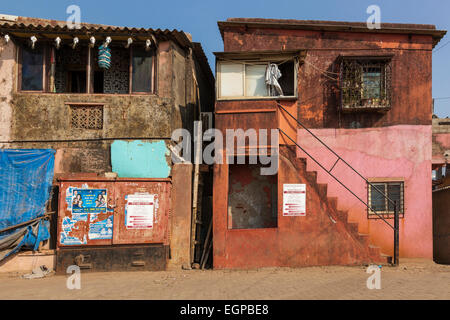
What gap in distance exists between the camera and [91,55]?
11539mm

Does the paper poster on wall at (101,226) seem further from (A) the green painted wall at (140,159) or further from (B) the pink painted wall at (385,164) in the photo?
(B) the pink painted wall at (385,164)

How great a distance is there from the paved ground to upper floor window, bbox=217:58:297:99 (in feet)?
16.6

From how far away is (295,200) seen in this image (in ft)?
35.0

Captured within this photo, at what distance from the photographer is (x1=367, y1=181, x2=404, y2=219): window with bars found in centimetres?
1222

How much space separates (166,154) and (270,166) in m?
3.03

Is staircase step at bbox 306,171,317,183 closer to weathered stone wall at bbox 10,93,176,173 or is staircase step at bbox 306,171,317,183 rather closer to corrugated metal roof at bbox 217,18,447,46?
weathered stone wall at bbox 10,93,176,173

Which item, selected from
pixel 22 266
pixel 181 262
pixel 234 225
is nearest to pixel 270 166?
pixel 234 225

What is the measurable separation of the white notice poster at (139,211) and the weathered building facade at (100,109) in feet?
2.00

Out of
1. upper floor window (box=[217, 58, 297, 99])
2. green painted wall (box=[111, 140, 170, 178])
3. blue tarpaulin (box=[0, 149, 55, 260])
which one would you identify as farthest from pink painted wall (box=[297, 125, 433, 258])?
blue tarpaulin (box=[0, 149, 55, 260])

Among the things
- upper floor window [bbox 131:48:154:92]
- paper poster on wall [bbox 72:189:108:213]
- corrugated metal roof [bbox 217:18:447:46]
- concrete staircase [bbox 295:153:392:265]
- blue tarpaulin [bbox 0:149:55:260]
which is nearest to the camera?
concrete staircase [bbox 295:153:392:265]

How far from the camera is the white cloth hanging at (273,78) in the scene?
1136 cm

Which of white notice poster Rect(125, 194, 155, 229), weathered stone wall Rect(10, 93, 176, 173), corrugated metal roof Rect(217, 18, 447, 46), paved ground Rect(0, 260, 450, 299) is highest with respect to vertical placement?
corrugated metal roof Rect(217, 18, 447, 46)

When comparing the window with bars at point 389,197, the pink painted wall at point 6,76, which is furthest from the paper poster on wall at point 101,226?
the window with bars at point 389,197
